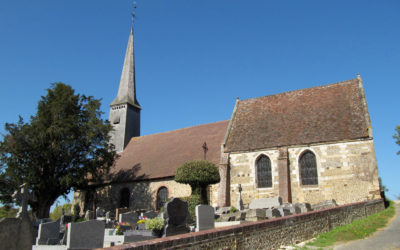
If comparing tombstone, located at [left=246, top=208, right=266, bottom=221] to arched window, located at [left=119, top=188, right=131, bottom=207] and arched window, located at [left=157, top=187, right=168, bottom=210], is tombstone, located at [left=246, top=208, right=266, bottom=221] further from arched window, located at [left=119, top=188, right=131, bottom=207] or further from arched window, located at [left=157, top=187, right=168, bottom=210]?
arched window, located at [left=119, top=188, right=131, bottom=207]

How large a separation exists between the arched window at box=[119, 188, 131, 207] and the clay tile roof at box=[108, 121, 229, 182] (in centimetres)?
88

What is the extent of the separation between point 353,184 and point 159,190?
41.4 feet

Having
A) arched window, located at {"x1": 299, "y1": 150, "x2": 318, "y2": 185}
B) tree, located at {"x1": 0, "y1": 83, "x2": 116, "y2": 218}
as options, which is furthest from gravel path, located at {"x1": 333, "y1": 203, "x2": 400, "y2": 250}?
tree, located at {"x1": 0, "y1": 83, "x2": 116, "y2": 218}

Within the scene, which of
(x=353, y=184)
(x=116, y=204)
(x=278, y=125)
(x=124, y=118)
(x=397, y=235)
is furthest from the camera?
(x=124, y=118)

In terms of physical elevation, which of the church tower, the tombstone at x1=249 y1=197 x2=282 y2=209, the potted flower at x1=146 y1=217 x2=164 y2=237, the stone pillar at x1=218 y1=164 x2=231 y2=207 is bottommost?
the potted flower at x1=146 y1=217 x2=164 y2=237

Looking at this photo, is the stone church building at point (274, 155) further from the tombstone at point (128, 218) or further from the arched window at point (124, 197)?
the tombstone at point (128, 218)

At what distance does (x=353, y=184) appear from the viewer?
18.3 metres

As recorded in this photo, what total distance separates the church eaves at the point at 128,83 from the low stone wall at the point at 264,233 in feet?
75.9

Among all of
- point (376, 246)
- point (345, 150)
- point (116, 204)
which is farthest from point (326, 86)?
point (116, 204)

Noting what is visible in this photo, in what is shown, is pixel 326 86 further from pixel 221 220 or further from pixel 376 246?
pixel 376 246

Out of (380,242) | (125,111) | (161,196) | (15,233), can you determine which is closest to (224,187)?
(161,196)

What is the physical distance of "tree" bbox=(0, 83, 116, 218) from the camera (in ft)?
70.1

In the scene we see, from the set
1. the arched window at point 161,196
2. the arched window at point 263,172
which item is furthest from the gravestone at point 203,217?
the arched window at point 161,196

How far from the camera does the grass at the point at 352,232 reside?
1004 cm
